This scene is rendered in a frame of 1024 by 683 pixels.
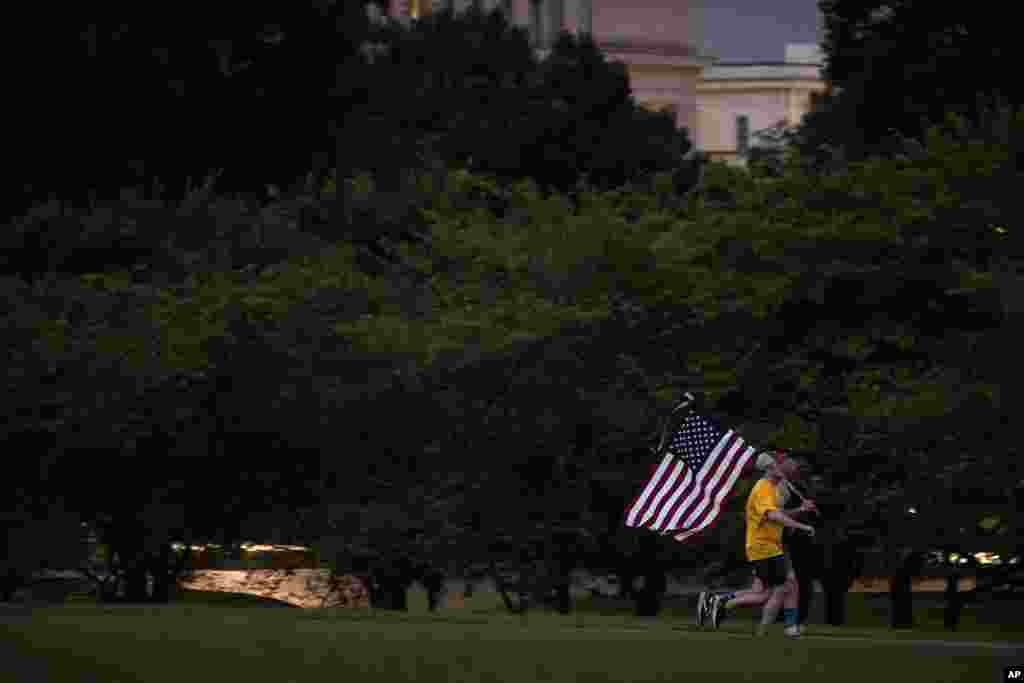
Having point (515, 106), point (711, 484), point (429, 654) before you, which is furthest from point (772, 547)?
point (515, 106)

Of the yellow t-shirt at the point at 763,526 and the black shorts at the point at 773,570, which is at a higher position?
the yellow t-shirt at the point at 763,526

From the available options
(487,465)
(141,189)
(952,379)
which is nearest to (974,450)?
(952,379)

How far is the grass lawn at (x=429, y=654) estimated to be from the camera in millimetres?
15516

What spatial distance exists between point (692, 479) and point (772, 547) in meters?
1.93

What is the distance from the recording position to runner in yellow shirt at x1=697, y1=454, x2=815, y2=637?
20484 mm

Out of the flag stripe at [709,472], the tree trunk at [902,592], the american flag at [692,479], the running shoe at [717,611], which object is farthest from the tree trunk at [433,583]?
the running shoe at [717,611]

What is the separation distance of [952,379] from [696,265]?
467 centimetres

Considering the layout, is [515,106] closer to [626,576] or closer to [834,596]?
[626,576]

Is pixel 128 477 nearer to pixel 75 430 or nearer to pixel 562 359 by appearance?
pixel 75 430

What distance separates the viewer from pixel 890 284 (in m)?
32.6

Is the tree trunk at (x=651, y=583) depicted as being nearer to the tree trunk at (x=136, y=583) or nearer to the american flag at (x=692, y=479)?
the tree trunk at (x=136, y=583)

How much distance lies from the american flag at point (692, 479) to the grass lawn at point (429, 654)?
79.7 inches

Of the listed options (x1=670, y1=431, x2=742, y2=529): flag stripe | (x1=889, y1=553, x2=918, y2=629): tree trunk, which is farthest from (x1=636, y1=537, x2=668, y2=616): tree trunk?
(x1=670, y1=431, x2=742, y2=529): flag stripe

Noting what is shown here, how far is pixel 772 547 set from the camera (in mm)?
20828
